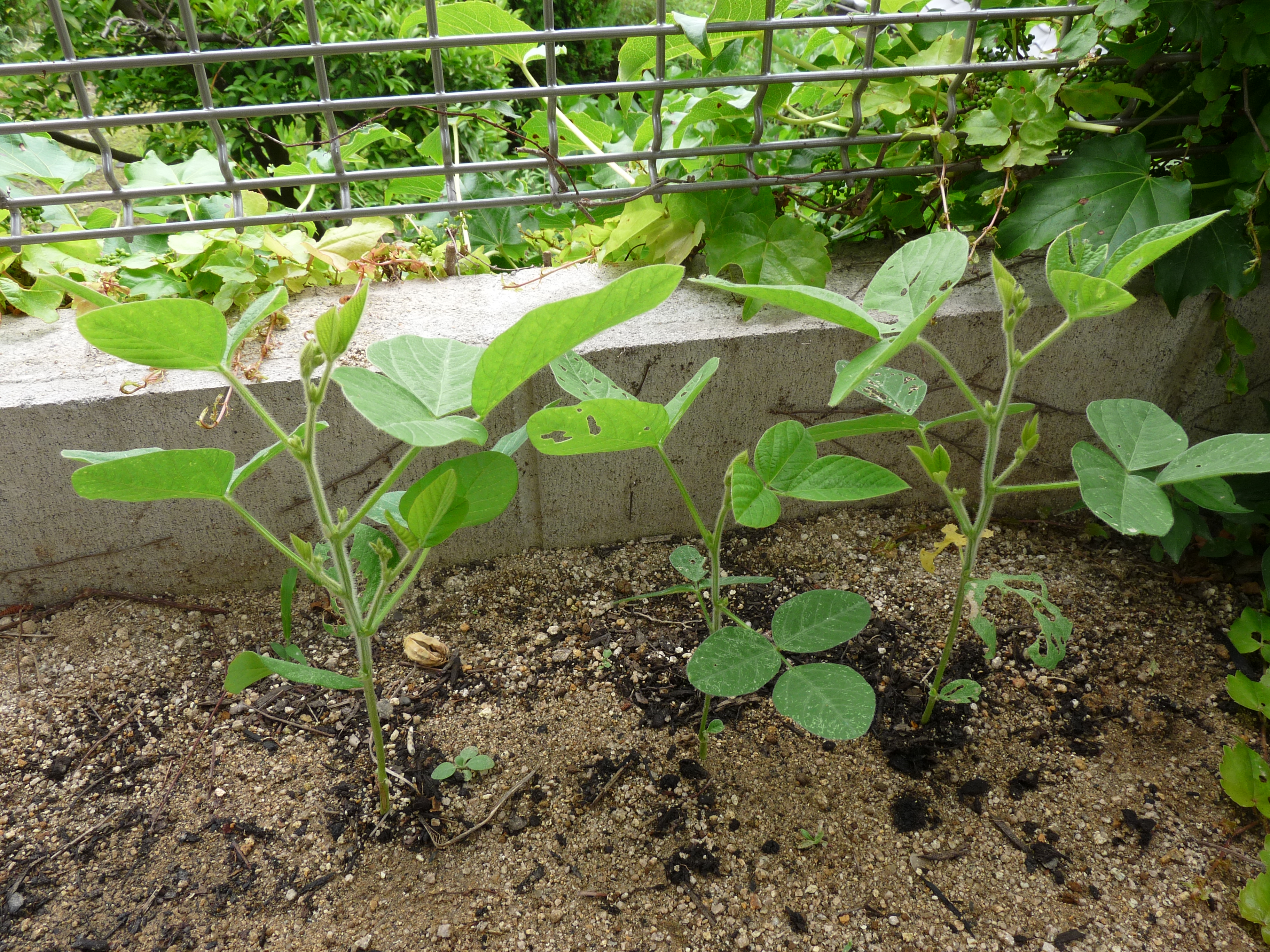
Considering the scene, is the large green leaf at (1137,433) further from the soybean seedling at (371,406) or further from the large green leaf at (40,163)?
the large green leaf at (40,163)

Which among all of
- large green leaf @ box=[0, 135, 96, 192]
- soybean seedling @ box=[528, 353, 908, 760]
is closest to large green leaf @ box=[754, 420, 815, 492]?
soybean seedling @ box=[528, 353, 908, 760]

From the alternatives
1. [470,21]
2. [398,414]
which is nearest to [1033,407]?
[398,414]

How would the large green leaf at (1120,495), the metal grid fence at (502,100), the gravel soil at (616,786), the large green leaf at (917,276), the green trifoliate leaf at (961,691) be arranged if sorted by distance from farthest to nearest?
1. the metal grid fence at (502,100)
2. the green trifoliate leaf at (961,691)
3. the gravel soil at (616,786)
4. the large green leaf at (917,276)
5. the large green leaf at (1120,495)

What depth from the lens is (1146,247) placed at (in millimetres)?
696

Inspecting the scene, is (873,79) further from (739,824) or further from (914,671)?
(739,824)

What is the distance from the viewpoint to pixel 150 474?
736 millimetres

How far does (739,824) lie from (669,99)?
1582mm

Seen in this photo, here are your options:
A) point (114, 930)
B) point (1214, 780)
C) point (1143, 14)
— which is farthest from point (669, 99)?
point (114, 930)

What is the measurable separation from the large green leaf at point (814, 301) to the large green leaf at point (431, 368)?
252mm

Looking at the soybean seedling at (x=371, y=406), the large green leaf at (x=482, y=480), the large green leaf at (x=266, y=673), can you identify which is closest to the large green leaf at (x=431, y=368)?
the soybean seedling at (x=371, y=406)

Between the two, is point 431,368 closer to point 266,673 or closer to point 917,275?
point 266,673

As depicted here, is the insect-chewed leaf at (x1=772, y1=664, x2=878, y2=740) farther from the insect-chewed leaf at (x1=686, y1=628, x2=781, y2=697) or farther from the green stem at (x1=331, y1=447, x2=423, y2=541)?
the green stem at (x1=331, y1=447, x2=423, y2=541)

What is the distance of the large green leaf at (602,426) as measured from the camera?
745 millimetres

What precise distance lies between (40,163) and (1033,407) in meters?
1.61
